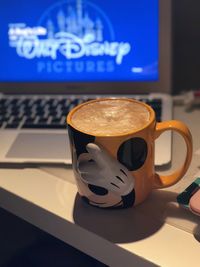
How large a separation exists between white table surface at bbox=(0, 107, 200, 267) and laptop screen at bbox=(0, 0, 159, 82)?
24 centimetres

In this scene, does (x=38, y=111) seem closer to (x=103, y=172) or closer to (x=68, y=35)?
(x=68, y=35)

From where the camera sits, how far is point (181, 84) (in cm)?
88

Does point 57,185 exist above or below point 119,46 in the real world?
below

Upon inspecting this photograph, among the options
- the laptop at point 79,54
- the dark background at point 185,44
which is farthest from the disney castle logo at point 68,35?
the dark background at point 185,44

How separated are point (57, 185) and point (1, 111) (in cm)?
23

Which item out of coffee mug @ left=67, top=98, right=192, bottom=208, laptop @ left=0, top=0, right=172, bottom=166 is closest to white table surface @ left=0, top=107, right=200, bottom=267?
coffee mug @ left=67, top=98, right=192, bottom=208

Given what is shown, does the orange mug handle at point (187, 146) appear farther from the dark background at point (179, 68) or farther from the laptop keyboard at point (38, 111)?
the dark background at point (179, 68)

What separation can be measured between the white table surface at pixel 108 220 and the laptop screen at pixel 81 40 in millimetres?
245

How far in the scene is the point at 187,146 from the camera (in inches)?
20.8

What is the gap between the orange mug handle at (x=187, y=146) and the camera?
523mm

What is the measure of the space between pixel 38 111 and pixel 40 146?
4.3 inches

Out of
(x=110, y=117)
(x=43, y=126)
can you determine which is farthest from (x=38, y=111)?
(x=110, y=117)

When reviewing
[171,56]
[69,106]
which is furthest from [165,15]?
[69,106]

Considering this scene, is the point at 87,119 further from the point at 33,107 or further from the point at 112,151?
the point at 33,107
